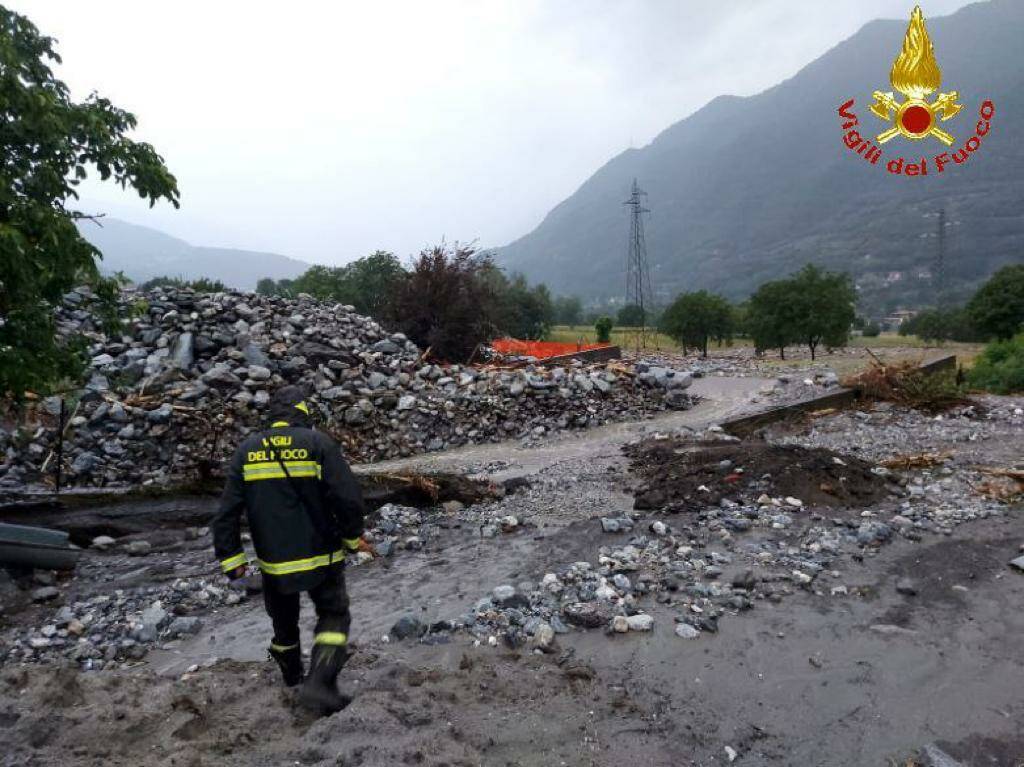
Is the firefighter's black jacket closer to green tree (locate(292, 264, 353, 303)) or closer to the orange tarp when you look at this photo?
the orange tarp

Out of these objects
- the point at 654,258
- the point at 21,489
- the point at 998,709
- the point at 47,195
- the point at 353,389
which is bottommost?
the point at 998,709

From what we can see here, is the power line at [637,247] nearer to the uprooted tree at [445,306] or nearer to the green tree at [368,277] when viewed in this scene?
the green tree at [368,277]

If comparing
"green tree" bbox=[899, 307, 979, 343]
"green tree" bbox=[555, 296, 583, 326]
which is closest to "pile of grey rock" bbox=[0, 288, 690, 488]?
"green tree" bbox=[899, 307, 979, 343]

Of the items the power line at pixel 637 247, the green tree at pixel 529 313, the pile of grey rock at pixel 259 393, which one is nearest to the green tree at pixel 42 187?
the pile of grey rock at pixel 259 393

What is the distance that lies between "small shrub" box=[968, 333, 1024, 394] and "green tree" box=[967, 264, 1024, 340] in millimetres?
13542

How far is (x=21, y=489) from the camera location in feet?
26.2

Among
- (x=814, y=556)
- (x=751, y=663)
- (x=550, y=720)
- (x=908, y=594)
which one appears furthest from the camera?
(x=814, y=556)

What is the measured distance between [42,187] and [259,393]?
22.0 feet

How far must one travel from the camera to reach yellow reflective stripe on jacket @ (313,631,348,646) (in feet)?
11.0

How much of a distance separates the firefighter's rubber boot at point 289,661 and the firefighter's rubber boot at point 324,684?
212 mm


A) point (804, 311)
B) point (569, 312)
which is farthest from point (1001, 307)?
point (569, 312)

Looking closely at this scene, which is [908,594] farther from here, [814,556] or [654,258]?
[654,258]

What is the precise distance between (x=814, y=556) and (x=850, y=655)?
141cm

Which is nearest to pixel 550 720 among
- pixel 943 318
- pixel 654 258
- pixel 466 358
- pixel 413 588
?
pixel 413 588
